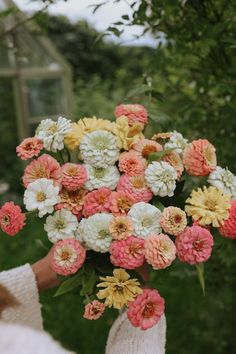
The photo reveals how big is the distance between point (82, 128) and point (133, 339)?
559 millimetres

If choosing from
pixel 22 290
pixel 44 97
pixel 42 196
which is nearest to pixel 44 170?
pixel 42 196

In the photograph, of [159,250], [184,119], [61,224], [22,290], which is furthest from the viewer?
[184,119]

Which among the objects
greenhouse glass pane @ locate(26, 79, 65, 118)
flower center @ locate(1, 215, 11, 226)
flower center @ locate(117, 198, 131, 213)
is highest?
flower center @ locate(117, 198, 131, 213)

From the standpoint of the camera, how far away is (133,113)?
148cm

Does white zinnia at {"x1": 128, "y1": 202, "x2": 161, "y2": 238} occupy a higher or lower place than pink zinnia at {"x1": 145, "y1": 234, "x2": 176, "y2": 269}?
higher

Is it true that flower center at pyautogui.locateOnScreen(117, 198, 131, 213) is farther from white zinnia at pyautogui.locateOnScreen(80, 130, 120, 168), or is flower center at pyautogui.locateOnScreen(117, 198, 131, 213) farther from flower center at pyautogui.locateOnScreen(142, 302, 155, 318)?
flower center at pyautogui.locateOnScreen(142, 302, 155, 318)

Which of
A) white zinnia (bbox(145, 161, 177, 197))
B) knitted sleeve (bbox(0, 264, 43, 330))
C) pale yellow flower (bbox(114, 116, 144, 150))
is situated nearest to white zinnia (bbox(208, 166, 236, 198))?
white zinnia (bbox(145, 161, 177, 197))

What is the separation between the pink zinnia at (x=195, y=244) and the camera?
127cm

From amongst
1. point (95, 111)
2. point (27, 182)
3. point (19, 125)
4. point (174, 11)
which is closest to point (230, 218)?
point (27, 182)

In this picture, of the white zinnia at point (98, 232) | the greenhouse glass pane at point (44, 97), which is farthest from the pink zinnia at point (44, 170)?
the greenhouse glass pane at point (44, 97)

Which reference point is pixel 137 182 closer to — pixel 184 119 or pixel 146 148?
pixel 146 148

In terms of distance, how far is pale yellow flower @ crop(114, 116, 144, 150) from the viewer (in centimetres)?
140

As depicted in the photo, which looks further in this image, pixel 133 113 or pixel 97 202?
pixel 133 113

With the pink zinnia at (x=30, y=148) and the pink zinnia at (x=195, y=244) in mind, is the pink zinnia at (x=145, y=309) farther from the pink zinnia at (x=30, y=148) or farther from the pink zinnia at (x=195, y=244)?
the pink zinnia at (x=30, y=148)
